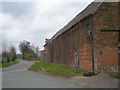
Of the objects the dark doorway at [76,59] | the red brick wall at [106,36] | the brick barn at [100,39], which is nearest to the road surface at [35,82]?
the brick barn at [100,39]

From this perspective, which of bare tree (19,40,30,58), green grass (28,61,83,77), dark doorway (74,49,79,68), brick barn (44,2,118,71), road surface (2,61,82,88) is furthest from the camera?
bare tree (19,40,30,58)

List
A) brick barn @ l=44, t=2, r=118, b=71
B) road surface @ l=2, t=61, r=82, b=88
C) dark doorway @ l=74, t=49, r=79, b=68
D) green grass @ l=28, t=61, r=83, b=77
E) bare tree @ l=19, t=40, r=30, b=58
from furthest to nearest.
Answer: bare tree @ l=19, t=40, r=30, b=58 < dark doorway @ l=74, t=49, r=79, b=68 < green grass @ l=28, t=61, r=83, b=77 < brick barn @ l=44, t=2, r=118, b=71 < road surface @ l=2, t=61, r=82, b=88

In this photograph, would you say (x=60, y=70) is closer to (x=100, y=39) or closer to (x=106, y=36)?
(x=100, y=39)

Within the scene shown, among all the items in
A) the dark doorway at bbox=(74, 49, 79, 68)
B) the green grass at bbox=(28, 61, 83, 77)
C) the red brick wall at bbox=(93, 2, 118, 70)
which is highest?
the red brick wall at bbox=(93, 2, 118, 70)

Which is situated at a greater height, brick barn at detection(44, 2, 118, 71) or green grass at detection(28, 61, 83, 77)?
brick barn at detection(44, 2, 118, 71)

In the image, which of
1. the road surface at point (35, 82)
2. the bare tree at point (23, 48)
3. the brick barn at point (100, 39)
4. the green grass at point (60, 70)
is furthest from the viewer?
the bare tree at point (23, 48)

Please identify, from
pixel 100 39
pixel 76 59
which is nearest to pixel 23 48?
pixel 76 59

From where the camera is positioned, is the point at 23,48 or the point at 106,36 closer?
the point at 106,36

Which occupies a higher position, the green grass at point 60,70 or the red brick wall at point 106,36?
the red brick wall at point 106,36

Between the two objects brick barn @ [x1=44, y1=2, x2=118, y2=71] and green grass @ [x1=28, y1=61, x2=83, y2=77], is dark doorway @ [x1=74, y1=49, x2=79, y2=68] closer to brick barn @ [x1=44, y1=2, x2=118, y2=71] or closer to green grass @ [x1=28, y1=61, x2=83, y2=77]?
green grass @ [x1=28, y1=61, x2=83, y2=77]

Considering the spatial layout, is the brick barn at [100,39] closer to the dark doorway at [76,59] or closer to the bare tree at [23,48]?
the dark doorway at [76,59]

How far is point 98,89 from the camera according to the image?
31.2 ft

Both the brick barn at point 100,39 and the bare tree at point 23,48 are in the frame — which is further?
the bare tree at point 23,48

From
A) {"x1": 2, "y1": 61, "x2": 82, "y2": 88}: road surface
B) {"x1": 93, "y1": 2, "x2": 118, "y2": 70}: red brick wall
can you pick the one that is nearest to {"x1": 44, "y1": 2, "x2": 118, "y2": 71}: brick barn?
{"x1": 93, "y1": 2, "x2": 118, "y2": 70}: red brick wall
